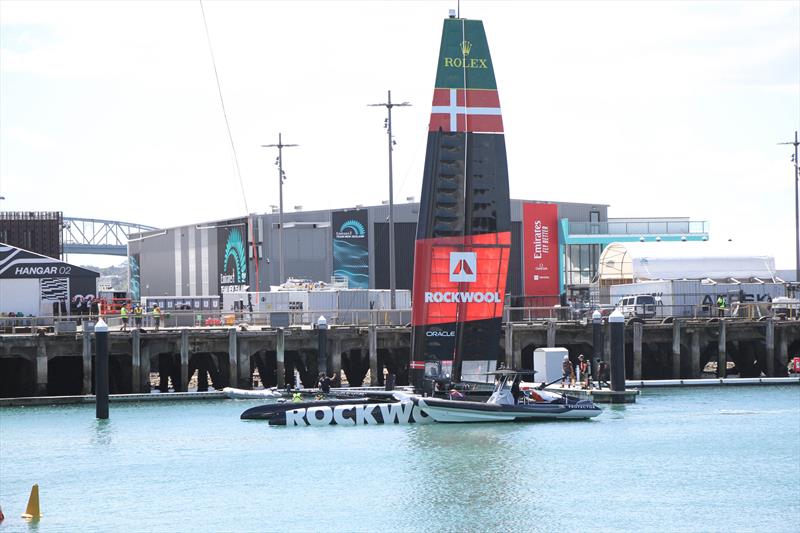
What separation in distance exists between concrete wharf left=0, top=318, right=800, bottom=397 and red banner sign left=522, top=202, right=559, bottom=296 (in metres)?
20.8

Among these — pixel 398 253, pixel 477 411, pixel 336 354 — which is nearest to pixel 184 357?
pixel 336 354

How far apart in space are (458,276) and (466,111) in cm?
596

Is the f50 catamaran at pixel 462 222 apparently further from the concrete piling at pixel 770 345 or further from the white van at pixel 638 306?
the concrete piling at pixel 770 345

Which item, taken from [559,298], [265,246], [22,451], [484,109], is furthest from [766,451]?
[265,246]

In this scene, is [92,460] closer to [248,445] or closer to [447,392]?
[248,445]

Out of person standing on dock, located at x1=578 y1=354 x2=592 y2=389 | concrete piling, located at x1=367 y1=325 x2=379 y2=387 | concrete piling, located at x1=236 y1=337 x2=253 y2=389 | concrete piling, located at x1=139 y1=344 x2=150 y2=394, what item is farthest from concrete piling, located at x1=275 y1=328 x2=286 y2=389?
person standing on dock, located at x1=578 y1=354 x2=592 y2=389

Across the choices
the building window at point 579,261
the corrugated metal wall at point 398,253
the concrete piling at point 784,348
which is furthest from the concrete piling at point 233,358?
the building window at point 579,261

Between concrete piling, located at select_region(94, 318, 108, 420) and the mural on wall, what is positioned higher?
the mural on wall

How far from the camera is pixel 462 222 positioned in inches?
1945

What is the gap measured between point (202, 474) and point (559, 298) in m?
51.0

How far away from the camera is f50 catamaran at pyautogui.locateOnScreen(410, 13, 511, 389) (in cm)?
4856

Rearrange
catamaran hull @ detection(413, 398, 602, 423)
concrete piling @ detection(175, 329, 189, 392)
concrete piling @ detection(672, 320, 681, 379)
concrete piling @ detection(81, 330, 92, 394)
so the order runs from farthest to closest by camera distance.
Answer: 1. concrete piling @ detection(672, 320, 681, 379)
2. concrete piling @ detection(175, 329, 189, 392)
3. concrete piling @ detection(81, 330, 92, 394)
4. catamaran hull @ detection(413, 398, 602, 423)

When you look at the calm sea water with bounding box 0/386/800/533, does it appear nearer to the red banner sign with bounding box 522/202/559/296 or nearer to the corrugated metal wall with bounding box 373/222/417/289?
the red banner sign with bounding box 522/202/559/296

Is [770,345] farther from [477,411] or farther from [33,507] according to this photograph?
[33,507]
